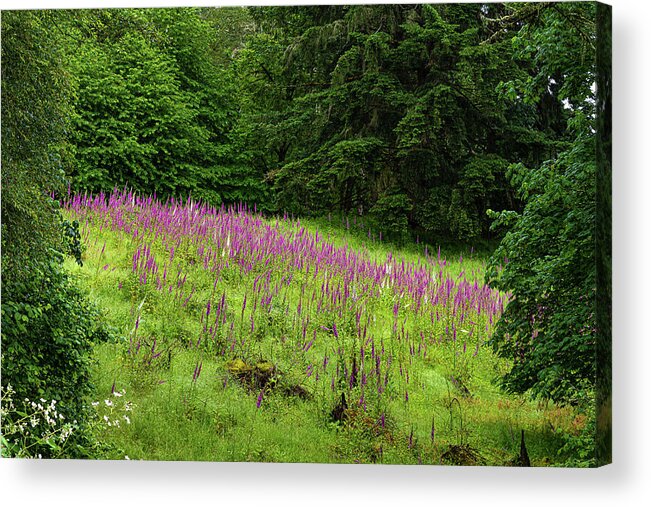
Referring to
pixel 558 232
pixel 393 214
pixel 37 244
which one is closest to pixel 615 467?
pixel 558 232

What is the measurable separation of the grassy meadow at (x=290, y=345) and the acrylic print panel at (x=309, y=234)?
0.01 meters

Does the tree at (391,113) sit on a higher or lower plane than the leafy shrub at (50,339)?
higher

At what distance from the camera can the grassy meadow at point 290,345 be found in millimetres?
5699

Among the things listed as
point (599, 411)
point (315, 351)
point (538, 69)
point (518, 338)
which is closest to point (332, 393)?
point (315, 351)

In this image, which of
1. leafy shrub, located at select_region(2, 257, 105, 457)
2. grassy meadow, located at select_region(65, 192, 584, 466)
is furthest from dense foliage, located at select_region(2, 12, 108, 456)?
grassy meadow, located at select_region(65, 192, 584, 466)

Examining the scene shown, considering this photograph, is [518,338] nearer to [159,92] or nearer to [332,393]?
[332,393]

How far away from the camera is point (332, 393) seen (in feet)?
19.0

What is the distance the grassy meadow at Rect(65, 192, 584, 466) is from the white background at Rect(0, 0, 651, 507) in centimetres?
13

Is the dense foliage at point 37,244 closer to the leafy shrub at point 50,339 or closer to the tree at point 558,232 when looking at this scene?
the leafy shrub at point 50,339

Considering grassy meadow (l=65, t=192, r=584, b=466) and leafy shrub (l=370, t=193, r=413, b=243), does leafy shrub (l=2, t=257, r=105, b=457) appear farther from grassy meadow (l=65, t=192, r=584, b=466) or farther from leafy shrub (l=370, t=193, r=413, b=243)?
Result: leafy shrub (l=370, t=193, r=413, b=243)

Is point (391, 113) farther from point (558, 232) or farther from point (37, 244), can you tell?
point (37, 244)

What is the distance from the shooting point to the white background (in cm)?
556

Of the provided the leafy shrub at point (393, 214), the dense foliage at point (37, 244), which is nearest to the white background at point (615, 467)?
the dense foliage at point (37, 244)

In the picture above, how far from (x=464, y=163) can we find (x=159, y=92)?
2.34m
